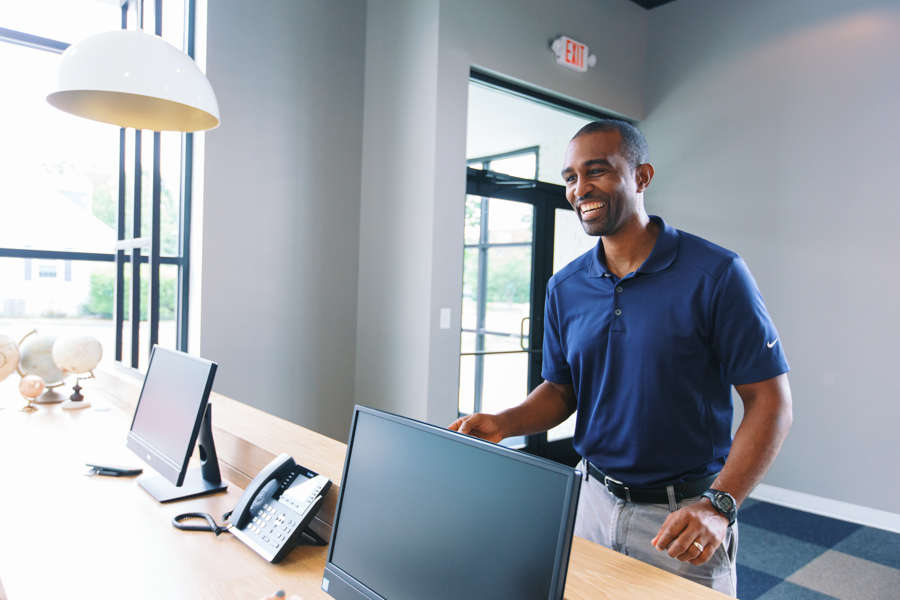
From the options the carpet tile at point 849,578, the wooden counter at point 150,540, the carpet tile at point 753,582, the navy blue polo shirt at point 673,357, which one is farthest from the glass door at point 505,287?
the navy blue polo shirt at point 673,357

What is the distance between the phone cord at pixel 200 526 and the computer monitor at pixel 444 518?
0.51 m

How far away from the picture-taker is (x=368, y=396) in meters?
3.24

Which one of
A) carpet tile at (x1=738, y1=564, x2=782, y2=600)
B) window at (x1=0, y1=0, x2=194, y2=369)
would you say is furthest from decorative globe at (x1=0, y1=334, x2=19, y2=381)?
carpet tile at (x1=738, y1=564, x2=782, y2=600)

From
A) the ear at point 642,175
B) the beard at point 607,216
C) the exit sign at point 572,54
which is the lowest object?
the beard at point 607,216

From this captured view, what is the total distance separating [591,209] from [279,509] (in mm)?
951

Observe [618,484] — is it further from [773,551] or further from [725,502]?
[773,551]

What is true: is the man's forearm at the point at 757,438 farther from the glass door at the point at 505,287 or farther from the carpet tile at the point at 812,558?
the glass door at the point at 505,287

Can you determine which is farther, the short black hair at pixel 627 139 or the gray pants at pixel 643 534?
the short black hair at pixel 627 139

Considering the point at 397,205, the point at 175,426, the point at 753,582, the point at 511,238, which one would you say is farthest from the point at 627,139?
the point at 511,238

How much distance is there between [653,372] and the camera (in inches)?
49.0

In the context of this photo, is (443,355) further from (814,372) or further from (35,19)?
(35,19)

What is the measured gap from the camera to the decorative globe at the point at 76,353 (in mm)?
2369

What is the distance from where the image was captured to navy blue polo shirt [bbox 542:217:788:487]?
46.6 inches

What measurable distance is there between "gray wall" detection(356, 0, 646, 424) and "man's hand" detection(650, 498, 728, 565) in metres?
2.02
